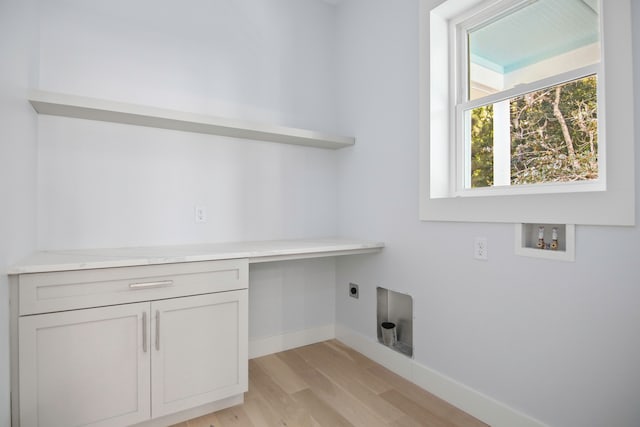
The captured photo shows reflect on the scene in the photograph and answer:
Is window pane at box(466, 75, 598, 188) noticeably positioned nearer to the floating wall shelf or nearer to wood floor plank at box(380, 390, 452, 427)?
the floating wall shelf

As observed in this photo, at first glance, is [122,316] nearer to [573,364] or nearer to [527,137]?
[573,364]

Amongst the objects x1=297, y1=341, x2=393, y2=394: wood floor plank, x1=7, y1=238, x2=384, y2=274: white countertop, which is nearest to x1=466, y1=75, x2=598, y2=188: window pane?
x1=7, y1=238, x2=384, y2=274: white countertop

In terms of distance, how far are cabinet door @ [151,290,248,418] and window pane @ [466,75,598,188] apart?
159 cm

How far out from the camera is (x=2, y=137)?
120 centimetres

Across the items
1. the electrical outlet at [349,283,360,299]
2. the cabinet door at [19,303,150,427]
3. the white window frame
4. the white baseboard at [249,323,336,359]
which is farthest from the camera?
the electrical outlet at [349,283,360,299]

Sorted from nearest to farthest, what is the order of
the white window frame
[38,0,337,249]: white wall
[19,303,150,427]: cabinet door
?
the white window frame < [19,303,150,427]: cabinet door < [38,0,337,249]: white wall

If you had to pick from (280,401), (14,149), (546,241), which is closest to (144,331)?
(280,401)

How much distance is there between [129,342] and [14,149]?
955mm

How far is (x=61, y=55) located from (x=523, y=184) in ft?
8.55

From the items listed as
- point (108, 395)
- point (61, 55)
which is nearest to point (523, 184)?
point (108, 395)

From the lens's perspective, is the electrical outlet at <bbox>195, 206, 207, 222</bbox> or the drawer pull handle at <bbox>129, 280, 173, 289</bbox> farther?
the electrical outlet at <bbox>195, 206, 207, 222</bbox>

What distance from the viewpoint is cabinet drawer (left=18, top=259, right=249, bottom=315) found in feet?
4.38

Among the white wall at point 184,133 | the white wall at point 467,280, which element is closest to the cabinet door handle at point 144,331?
the white wall at point 184,133

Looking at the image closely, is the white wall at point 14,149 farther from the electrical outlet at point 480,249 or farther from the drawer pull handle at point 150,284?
the electrical outlet at point 480,249
